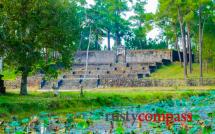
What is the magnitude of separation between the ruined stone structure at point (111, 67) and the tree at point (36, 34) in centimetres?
1837

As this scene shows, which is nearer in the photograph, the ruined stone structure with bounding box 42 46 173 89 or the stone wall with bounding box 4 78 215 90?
the stone wall with bounding box 4 78 215 90

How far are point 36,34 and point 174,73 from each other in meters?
26.8

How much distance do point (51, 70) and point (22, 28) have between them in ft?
11.7

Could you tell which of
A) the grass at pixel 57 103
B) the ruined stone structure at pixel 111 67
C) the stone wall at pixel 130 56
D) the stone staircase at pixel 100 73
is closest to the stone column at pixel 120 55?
the ruined stone structure at pixel 111 67

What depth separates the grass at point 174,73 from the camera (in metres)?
51.8

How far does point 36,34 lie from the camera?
30047 mm

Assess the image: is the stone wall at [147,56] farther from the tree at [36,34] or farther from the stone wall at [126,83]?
the tree at [36,34]

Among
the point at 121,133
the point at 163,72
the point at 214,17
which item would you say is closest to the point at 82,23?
the point at 163,72

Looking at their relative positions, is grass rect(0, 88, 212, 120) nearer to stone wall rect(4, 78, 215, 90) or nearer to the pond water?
the pond water

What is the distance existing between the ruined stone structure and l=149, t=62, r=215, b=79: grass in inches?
37.8

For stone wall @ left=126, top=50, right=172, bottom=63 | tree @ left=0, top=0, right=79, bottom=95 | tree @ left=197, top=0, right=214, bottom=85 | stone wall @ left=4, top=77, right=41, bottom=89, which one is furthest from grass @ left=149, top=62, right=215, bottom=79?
tree @ left=0, top=0, right=79, bottom=95

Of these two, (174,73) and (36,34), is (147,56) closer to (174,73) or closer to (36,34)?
(174,73)

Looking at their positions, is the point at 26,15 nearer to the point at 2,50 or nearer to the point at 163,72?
the point at 2,50

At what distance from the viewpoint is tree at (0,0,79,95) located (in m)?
29.2
